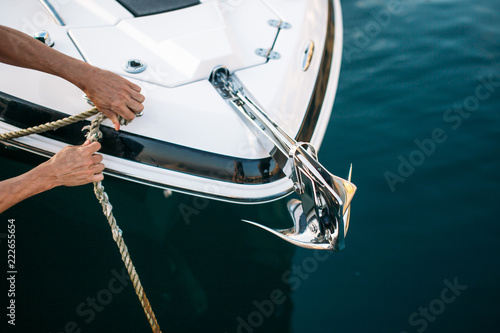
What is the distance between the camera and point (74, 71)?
155cm

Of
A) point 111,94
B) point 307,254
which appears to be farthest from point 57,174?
point 307,254

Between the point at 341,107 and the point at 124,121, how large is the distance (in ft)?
5.89

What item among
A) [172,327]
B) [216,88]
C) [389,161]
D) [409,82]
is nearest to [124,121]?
[216,88]

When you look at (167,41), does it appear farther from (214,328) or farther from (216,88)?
(214,328)

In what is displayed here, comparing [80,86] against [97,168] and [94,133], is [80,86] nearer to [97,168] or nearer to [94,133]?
[94,133]

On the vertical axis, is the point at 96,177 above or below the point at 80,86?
below

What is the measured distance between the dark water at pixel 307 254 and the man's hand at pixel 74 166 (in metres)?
0.17

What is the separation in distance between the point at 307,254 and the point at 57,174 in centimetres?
139

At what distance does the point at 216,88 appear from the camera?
1.77 meters

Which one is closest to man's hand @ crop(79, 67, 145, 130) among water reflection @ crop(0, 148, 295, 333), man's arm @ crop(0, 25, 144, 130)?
man's arm @ crop(0, 25, 144, 130)

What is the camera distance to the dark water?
191 cm

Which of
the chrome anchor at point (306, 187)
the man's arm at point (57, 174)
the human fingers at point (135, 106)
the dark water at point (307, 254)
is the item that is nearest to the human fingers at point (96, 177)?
the man's arm at point (57, 174)

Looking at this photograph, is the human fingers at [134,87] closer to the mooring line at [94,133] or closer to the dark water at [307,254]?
the mooring line at [94,133]

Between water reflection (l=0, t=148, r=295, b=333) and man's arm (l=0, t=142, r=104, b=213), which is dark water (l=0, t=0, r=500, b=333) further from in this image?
man's arm (l=0, t=142, r=104, b=213)
